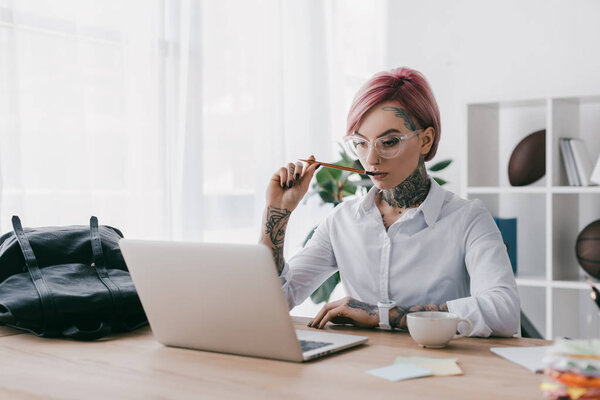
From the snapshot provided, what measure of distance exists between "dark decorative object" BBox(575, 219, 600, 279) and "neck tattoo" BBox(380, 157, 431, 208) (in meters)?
1.64

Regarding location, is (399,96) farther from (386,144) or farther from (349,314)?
(349,314)

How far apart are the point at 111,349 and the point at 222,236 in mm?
1918

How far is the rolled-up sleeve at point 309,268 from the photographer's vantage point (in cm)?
190

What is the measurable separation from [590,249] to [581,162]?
0.44m

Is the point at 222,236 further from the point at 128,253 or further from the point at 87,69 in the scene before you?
the point at 128,253

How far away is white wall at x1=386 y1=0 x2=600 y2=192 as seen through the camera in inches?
142

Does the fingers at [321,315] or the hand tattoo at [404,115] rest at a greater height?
the hand tattoo at [404,115]

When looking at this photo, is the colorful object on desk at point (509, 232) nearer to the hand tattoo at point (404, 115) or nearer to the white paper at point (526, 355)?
the hand tattoo at point (404, 115)

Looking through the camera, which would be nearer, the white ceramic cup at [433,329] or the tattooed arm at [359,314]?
the white ceramic cup at [433,329]

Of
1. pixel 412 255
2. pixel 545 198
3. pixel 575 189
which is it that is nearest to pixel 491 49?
pixel 545 198

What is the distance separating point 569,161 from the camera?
330 centimetres

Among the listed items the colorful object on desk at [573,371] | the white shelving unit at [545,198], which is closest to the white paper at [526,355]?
the colorful object on desk at [573,371]

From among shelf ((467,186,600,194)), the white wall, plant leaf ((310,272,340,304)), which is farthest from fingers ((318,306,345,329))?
the white wall

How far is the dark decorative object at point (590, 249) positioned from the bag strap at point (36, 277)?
8.35 ft
